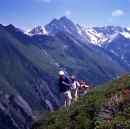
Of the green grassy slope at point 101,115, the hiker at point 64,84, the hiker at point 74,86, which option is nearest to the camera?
the green grassy slope at point 101,115

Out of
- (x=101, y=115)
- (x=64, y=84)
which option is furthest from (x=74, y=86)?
(x=101, y=115)

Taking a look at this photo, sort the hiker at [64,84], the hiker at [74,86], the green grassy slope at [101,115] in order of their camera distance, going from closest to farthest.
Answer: the green grassy slope at [101,115] < the hiker at [64,84] < the hiker at [74,86]

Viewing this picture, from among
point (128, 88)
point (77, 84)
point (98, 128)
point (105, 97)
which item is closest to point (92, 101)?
point (105, 97)

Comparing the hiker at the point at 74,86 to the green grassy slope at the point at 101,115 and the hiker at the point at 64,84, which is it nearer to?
the hiker at the point at 64,84

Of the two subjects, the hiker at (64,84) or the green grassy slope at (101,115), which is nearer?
the green grassy slope at (101,115)

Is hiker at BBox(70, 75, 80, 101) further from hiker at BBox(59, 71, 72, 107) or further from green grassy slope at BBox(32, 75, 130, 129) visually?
green grassy slope at BBox(32, 75, 130, 129)

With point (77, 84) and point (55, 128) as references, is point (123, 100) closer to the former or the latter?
point (55, 128)

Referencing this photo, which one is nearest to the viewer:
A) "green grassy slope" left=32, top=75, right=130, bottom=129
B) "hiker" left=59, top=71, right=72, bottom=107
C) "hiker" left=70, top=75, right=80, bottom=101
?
"green grassy slope" left=32, top=75, right=130, bottom=129

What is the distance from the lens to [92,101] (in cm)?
3028

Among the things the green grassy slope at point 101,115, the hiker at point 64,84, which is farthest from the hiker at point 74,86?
the green grassy slope at point 101,115

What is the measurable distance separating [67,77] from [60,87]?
Result: 3.90 feet

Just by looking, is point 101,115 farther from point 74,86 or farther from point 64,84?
point 74,86

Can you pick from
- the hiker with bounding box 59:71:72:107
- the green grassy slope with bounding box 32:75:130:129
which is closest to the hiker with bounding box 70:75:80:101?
the hiker with bounding box 59:71:72:107

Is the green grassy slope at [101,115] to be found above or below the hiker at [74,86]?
below
